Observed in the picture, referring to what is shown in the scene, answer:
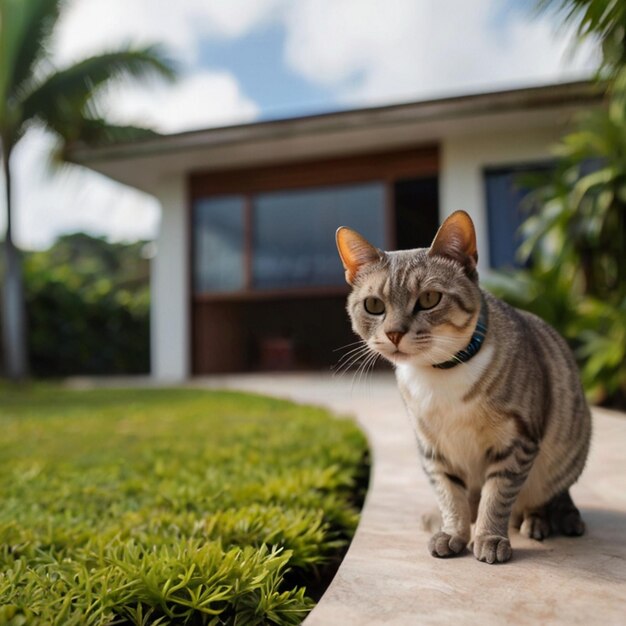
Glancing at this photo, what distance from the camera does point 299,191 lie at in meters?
9.33

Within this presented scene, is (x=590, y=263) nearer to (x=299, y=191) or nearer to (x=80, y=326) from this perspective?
(x=299, y=191)

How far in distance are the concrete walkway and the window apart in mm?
6867

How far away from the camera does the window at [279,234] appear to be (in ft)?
29.3

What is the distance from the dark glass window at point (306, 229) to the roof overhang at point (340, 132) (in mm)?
624

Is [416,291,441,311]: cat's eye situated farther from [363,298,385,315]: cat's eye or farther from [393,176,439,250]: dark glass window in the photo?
[393,176,439,250]: dark glass window

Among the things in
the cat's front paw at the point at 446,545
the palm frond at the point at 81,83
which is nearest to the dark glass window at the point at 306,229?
the palm frond at the point at 81,83

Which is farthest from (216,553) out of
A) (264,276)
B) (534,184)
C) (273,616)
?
(264,276)

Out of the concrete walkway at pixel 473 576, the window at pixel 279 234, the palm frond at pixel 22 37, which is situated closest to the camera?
the concrete walkway at pixel 473 576

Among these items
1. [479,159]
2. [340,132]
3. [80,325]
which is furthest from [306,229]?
[80,325]

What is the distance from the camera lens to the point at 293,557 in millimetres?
1788

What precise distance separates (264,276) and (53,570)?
310 inches

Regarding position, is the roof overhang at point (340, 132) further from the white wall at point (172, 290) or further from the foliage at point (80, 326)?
the foliage at point (80, 326)

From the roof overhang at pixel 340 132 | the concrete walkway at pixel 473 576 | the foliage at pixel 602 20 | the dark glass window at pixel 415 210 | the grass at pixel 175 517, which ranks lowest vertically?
the grass at pixel 175 517

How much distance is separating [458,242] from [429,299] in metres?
0.18
